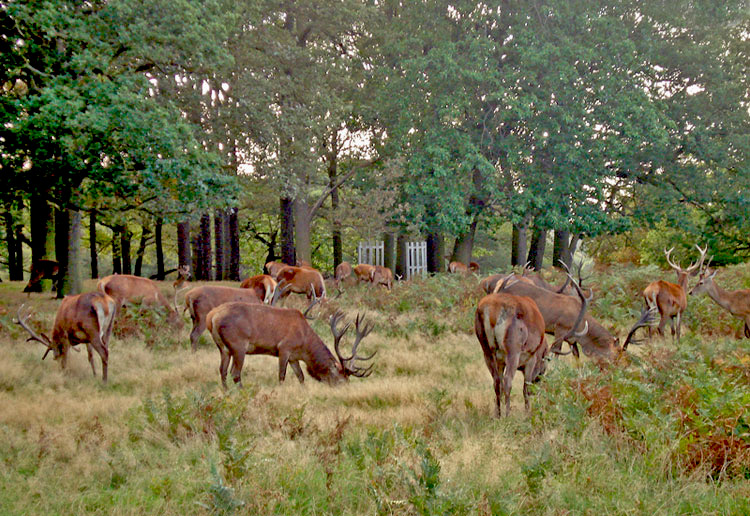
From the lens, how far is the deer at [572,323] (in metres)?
8.51

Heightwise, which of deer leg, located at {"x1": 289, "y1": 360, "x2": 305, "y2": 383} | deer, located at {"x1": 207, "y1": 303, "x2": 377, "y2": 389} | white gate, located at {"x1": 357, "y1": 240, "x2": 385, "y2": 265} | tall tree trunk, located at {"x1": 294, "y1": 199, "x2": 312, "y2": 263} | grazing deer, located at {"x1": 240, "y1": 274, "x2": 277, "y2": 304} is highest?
tall tree trunk, located at {"x1": 294, "y1": 199, "x2": 312, "y2": 263}

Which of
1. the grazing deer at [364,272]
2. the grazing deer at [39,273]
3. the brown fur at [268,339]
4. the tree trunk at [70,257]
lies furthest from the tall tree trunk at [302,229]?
the brown fur at [268,339]

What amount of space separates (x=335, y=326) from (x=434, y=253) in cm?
1735

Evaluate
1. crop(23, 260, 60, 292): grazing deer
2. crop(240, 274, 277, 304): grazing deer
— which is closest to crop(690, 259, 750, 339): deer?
crop(240, 274, 277, 304): grazing deer

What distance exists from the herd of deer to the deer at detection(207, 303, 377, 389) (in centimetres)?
1

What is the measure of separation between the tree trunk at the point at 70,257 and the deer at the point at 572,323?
11.2m

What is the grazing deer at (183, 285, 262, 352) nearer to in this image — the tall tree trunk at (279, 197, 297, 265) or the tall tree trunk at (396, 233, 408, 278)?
the tall tree trunk at (279, 197, 297, 265)

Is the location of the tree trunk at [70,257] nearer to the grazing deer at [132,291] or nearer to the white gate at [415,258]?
the grazing deer at [132,291]

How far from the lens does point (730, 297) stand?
1262 cm

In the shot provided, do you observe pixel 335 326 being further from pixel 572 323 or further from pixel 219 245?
pixel 219 245

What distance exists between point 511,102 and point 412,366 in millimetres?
13316

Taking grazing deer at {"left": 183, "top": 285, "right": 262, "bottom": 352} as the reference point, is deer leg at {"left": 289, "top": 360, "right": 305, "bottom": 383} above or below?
below

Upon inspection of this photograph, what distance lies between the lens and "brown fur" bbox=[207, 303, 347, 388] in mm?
8336

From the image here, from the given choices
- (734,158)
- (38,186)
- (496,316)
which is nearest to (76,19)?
(38,186)
